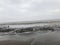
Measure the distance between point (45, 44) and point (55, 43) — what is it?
0.35m

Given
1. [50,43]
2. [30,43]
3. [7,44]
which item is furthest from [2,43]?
[50,43]

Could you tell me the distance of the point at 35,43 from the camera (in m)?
4.31

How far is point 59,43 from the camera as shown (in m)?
4.16

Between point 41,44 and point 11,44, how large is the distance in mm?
1016

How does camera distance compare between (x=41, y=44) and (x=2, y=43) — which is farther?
(x=2, y=43)

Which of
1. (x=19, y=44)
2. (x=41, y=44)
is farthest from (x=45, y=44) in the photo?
(x=19, y=44)

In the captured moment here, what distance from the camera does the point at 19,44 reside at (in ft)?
14.3

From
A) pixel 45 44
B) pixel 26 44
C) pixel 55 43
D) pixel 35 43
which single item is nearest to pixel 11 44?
pixel 26 44

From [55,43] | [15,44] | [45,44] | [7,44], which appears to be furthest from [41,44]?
[7,44]

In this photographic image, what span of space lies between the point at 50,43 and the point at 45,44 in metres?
0.20

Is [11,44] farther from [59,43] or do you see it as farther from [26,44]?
[59,43]

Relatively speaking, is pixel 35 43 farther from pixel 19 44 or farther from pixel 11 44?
pixel 11 44

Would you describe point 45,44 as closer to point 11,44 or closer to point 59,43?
point 59,43

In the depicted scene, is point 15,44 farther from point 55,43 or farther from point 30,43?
point 55,43
